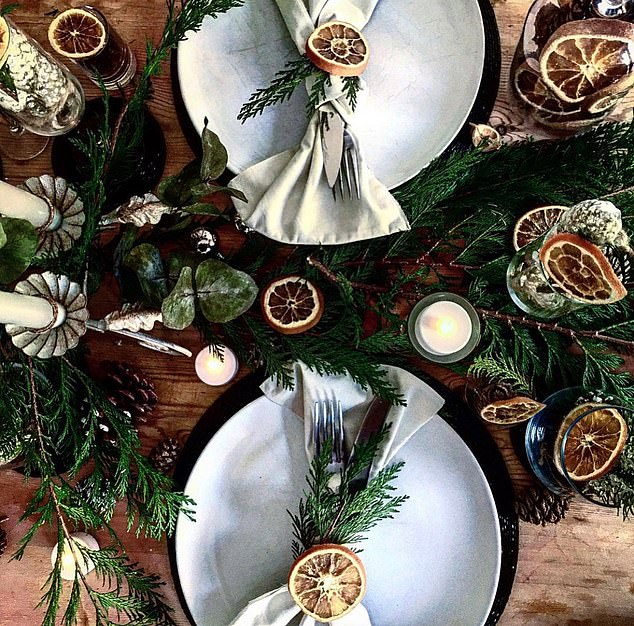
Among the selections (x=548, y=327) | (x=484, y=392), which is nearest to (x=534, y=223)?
(x=548, y=327)

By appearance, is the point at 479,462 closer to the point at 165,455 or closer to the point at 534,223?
the point at 534,223

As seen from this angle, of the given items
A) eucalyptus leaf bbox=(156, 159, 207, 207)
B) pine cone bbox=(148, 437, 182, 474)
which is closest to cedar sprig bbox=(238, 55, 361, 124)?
eucalyptus leaf bbox=(156, 159, 207, 207)

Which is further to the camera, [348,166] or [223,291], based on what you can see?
[348,166]

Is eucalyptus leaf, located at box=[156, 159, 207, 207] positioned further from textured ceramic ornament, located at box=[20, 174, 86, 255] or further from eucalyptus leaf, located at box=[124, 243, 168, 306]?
textured ceramic ornament, located at box=[20, 174, 86, 255]

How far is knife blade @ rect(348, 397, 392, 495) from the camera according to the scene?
0.86 metres

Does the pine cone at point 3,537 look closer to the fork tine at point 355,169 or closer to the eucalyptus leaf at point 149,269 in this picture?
the eucalyptus leaf at point 149,269

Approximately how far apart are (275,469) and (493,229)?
0.48 m

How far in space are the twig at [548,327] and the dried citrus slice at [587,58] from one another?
32 centimetres

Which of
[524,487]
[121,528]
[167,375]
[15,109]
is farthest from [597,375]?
[15,109]

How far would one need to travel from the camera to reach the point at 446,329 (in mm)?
806

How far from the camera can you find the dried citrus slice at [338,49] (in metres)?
0.84

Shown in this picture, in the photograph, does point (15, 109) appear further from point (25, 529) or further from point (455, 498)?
point (455, 498)

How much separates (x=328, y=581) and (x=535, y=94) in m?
0.76

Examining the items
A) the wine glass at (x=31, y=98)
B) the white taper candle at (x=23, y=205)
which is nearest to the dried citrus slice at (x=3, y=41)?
the wine glass at (x=31, y=98)
